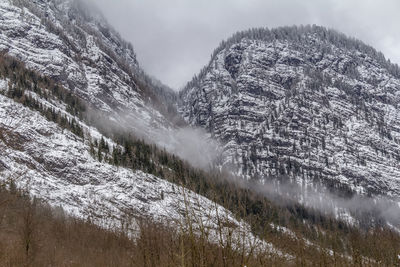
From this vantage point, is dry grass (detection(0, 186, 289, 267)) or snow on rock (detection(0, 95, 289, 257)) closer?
dry grass (detection(0, 186, 289, 267))

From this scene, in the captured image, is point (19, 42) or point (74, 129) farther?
point (19, 42)

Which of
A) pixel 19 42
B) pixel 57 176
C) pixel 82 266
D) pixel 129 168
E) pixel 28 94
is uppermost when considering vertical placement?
pixel 19 42

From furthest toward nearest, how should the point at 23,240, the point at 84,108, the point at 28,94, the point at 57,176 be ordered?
the point at 84,108 → the point at 28,94 → the point at 57,176 → the point at 23,240

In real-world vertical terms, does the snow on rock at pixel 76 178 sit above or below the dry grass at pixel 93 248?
above

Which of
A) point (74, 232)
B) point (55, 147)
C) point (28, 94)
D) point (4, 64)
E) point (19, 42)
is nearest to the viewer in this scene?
point (74, 232)

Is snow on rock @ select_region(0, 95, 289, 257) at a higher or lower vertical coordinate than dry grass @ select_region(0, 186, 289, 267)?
higher

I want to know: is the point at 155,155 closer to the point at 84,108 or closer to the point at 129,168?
the point at 129,168

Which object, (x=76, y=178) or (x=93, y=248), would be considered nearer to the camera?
(x=93, y=248)

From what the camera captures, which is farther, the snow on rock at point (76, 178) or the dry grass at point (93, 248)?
the snow on rock at point (76, 178)

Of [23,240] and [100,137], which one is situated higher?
[100,137]

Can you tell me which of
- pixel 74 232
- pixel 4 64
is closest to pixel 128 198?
pixel 74 232

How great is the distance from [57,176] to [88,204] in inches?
563

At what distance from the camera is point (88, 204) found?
3302 inches

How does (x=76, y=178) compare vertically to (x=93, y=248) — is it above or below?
above
